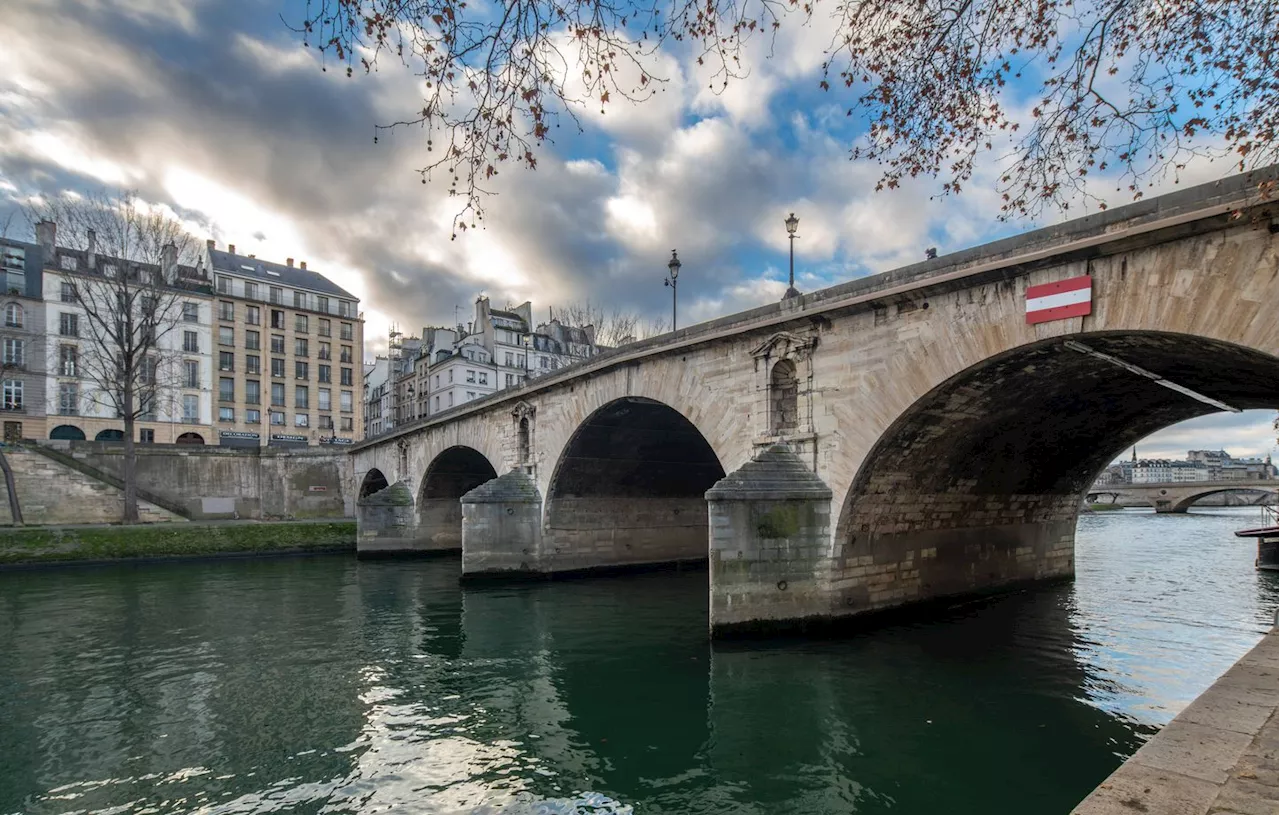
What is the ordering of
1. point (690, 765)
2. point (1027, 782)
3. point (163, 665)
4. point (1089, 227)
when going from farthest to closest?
point (163, 665) < point (1089, 227) < point (690, 765) < point (1027, 782)

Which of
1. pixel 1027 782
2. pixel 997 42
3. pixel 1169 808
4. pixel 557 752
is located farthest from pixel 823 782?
pixel 997 42

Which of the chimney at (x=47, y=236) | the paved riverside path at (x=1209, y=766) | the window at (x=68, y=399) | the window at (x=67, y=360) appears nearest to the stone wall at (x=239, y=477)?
the window at (x=68, y=399)

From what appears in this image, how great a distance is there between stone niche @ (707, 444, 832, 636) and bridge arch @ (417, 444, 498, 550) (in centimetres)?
2048

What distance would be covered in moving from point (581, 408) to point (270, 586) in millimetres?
10955

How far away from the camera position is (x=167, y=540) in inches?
1165

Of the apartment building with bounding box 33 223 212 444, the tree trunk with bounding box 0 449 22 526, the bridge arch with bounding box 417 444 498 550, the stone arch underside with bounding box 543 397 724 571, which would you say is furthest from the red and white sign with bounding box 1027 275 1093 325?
the apartment building with bounding box 33 223 212 444

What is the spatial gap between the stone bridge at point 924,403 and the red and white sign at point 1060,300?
0.10m

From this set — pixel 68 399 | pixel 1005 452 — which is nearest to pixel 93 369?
pixel 68 399

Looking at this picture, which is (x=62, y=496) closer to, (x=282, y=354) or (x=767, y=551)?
(x=282, y=354)

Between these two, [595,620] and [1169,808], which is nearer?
[1169,808]

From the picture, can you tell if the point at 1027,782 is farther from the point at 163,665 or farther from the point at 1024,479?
the point at 163,665

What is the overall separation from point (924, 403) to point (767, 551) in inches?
148

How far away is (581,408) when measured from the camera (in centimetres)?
2178

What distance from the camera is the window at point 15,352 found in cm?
4444
